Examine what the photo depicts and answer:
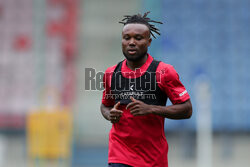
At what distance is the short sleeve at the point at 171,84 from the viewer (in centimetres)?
383

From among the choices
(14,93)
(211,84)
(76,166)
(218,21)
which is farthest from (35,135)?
(218,21)

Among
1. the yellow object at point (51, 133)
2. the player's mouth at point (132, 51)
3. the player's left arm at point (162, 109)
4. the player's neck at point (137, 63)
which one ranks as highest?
the player's mouth at point (132, 51)

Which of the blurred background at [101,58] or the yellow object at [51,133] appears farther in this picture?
the blurred background at [101,58]

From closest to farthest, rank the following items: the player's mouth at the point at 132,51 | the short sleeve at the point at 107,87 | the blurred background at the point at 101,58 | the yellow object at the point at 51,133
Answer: the player's mouth at the point at 132,51, the short sleeve at the point at 107,87, the yellow object at the point at 51,133, the blurred background at the point at 101,58

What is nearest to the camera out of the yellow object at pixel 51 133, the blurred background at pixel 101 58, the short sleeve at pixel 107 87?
the short sleeve at pixel 107 87

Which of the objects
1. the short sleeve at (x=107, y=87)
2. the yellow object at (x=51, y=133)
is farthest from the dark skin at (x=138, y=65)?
the yellow object at (x=51, y=133)

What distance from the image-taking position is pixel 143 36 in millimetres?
3930

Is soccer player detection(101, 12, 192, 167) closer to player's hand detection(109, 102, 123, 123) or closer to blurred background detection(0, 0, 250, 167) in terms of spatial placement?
player's hand detection(109, 102, 123, 123)

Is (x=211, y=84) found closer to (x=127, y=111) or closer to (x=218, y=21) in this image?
(x=218, y=21)

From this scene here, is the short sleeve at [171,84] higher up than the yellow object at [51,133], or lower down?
higher up

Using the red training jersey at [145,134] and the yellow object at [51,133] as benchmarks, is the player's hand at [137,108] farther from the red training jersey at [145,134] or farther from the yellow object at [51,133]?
the yellow object at [51,133]

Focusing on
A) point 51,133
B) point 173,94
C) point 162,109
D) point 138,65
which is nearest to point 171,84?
point 173,94

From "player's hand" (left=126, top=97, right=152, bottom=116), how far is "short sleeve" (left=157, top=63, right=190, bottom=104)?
0.93 ft

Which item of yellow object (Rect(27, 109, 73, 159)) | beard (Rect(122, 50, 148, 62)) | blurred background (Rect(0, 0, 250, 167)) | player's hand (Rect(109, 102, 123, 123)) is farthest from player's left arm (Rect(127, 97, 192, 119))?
blurred background (Rect(0, 0, 250, 167))
